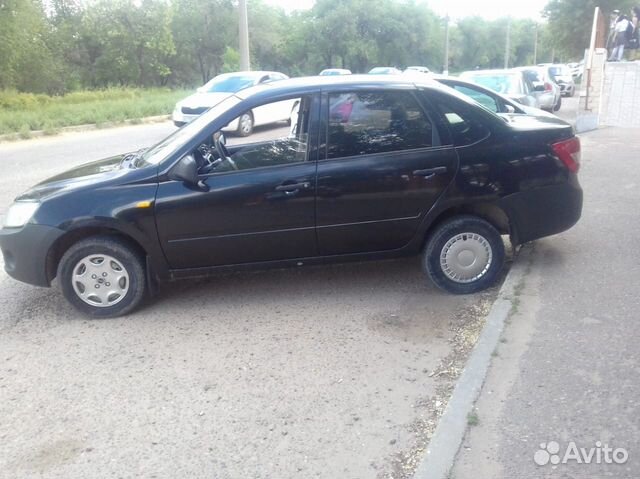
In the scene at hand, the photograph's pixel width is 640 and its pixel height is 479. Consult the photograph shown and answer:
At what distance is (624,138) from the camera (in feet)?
44.8

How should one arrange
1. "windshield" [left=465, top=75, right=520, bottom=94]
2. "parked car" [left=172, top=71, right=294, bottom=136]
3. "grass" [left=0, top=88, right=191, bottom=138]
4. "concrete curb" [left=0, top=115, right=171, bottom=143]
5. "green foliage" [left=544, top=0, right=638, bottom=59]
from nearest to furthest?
"windshield" [left=465, top=75, right=520, bottom=94], "parked car" [left=172, top=71, right=294, bottom=136], "concrete curb" [left=0, top=115, right=171, bottom=143], "grass" [left=0, top=88, right=191, bottom=138], "green foliage" [left=544, top=0, right=638, bottom=59]

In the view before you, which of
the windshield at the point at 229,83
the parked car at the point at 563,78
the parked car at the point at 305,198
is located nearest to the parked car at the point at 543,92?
the windshield at the point at 229,83

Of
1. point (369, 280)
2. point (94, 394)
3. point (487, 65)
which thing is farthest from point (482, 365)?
point (487, 65)

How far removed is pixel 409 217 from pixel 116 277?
229 centimetres

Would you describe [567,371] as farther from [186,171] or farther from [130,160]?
[130,160]

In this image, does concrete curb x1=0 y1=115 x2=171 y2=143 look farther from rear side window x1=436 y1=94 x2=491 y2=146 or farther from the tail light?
the tail light

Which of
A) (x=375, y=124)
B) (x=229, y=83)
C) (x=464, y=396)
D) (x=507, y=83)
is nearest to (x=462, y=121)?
(x=375, y=124)

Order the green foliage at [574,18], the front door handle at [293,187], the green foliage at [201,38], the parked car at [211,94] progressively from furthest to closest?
the green foliage at [201,38] → the green foliage at [574,18] → the parked car at [211,94] → the front door handle at [293,187]

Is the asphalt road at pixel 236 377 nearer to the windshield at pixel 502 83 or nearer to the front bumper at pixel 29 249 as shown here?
the front bumper at pixel 29 249

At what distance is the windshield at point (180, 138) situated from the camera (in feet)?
16.6

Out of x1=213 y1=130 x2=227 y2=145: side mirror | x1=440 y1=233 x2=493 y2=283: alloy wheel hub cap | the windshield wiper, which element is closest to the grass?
the windshield wiper

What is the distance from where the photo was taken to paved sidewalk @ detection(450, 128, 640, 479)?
3.13m

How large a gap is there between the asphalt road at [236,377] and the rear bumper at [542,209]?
641 millimetres

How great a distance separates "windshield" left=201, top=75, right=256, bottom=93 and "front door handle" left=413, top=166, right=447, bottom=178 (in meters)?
13.4
